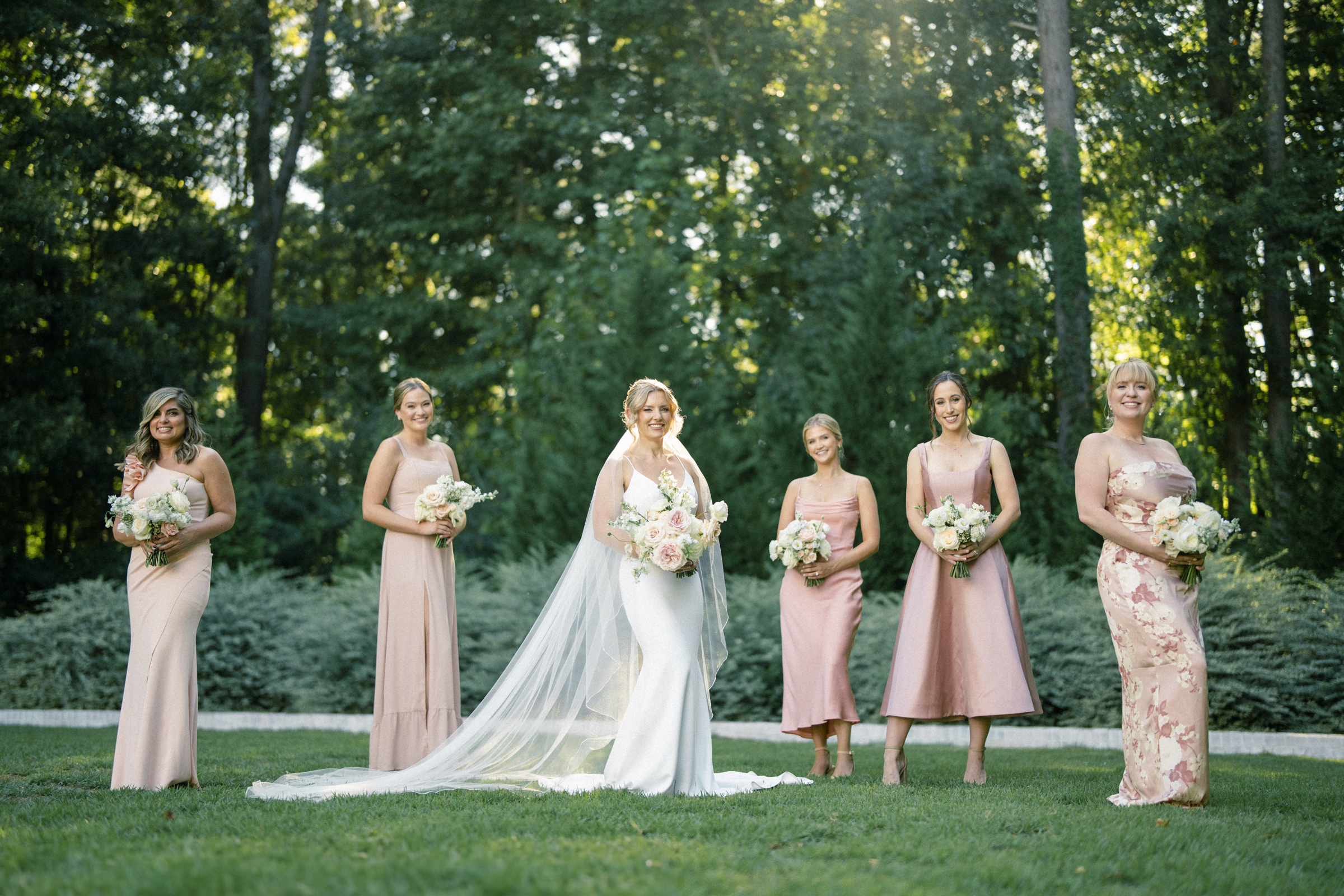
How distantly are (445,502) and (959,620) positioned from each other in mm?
3571

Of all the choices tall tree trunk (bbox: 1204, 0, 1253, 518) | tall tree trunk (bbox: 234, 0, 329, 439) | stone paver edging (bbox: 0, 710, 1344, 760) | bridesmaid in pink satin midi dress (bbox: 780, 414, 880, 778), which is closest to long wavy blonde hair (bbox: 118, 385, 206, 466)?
stone paver edging (bbox: 0, 710, 1344, 760)

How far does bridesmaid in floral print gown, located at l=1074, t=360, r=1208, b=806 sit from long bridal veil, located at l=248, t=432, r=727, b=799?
2.34 meters

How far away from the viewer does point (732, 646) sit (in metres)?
13.1

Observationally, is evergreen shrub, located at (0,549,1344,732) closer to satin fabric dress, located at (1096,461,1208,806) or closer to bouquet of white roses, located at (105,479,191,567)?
satin fabric dress, located at (1096,461,1208,806)

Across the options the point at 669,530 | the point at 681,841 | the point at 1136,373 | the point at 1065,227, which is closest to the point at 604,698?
the point at 669,530

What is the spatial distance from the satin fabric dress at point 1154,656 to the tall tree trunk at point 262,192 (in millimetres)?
22854

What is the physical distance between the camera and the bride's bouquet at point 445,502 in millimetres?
7980

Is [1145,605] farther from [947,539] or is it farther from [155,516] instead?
[155,516]

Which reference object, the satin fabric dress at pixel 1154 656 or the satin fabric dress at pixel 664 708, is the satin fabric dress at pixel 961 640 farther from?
the satin fabric dress at pixel 664 708

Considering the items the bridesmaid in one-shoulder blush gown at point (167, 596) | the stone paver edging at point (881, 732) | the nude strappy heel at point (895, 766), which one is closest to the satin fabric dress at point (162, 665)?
the bridesmaid in one-shoulder blush gown at point (167, 596)

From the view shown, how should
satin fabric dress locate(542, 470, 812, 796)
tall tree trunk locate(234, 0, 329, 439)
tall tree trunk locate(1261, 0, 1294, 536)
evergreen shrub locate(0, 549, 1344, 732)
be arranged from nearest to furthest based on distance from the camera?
1. satin fabric dress locate(542, 470, 812, 796)
2. evergreen shrub locate(0, 549, 1344, 732)
3. tall tree trunk locate(1261, 0, 1294, 536)
4. tall tree trunk locate(234, 0, 329, 439)

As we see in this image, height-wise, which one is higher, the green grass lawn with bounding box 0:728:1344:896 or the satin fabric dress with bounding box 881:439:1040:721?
the satin fabric dress with bounding box 881:439:1040:721

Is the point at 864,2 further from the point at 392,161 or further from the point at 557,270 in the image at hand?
the point at 392,161

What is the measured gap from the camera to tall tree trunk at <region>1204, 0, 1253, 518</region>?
69.8 ft
